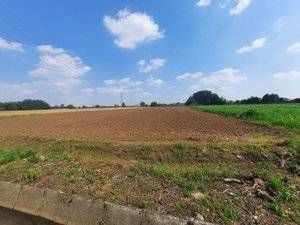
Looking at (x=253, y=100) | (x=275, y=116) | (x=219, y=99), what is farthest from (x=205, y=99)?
(x=275, y=116)

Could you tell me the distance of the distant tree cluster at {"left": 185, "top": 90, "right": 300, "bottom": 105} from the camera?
103938 millimetres

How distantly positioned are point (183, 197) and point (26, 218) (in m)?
→ 2.45

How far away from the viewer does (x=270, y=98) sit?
105 metres

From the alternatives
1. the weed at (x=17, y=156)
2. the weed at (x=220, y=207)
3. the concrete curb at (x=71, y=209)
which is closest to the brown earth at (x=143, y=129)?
the weed at (x=17, y=156)

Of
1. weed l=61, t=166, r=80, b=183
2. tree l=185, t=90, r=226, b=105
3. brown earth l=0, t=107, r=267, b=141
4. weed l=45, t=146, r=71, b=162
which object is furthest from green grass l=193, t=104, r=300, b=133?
tree l=185, t=90, r=226, b=105

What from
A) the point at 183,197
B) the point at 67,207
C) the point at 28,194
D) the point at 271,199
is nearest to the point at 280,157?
the point at 271,199

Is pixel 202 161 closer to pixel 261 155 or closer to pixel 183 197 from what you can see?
pixel 261 155

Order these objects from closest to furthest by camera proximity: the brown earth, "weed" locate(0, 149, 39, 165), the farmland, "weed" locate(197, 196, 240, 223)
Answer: "weed" locate(197, 196, 240, 223) → the farmland → "weed" locate(0, 149, 39, 165) → the brown earth

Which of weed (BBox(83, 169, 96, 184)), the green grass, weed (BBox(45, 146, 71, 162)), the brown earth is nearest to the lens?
weed (BBox(83, 169, 96, 184))

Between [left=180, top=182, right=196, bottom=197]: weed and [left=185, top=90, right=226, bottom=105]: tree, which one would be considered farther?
[left=185, top=90, right=226, bottom=105]: tree

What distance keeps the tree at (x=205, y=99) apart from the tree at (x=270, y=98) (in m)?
20.4

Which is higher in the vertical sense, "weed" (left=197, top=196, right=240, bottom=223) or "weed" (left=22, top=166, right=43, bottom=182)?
"weed" (left=22, top=166, right=43, bottom=182)

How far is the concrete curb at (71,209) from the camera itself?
431 cm

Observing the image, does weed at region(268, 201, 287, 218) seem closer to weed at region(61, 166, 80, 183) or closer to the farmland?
the farmland
